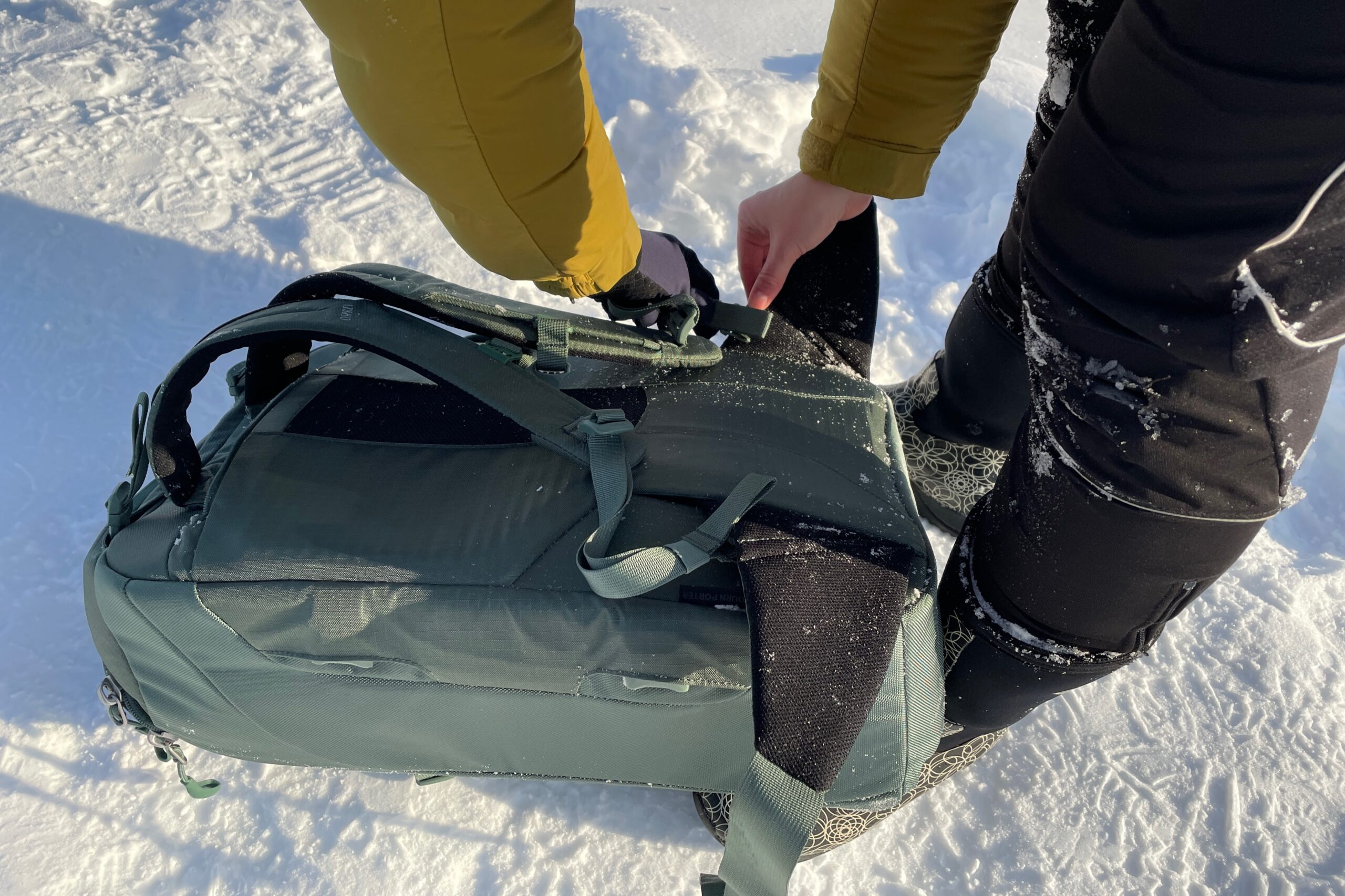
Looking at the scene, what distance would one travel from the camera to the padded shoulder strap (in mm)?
878

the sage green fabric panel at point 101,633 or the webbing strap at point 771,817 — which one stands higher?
the webbing strap at point 771,817

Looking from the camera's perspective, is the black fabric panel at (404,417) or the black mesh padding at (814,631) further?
the black fabric panel at (404,417)

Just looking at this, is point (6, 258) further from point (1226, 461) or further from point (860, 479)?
point (1226, 461)

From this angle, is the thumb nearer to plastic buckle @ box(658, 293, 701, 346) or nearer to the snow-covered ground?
plastic buckle @ box(658, 293, 701, 346)

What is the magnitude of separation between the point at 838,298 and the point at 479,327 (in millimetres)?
523

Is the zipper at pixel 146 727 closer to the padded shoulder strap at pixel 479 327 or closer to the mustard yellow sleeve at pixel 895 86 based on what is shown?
Result: the padded shoulder strap at pixel 479 327

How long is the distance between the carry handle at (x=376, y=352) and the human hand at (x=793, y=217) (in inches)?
16.5

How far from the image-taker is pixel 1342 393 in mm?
1552

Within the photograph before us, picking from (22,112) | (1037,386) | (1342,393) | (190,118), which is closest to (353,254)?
(190,118)

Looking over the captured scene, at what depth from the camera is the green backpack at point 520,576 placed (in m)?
0.72

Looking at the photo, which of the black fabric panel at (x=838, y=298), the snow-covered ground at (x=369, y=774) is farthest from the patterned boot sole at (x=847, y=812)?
the black fabric panel at (x=838, y=298)

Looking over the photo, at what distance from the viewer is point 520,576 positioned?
2.51 feet

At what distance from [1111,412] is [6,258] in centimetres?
185

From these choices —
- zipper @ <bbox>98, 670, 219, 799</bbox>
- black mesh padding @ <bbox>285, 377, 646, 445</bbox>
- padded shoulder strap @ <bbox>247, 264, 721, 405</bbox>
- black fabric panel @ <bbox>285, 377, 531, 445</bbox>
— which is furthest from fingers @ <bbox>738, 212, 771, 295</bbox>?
zipper @ <bbox>98, 670, 219, 799</bbox>
